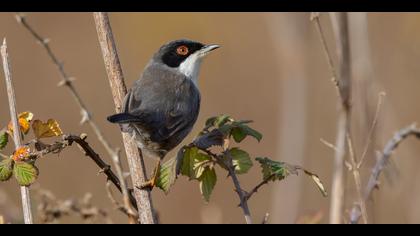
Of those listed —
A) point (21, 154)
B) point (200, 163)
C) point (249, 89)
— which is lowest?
point (200, 163)

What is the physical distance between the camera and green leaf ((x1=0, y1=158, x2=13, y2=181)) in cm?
218

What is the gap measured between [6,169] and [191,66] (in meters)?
2.49

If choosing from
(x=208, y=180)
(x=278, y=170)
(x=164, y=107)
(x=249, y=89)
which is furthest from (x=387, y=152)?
(x=249, y=89)

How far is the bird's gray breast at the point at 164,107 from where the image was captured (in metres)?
3.79

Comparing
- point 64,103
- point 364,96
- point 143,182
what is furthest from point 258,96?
point 143,182

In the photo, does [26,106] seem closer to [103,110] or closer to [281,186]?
[103,110]

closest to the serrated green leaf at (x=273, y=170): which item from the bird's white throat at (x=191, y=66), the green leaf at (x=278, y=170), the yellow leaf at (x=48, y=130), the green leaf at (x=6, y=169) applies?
the green leaf at (x=278, y=170)

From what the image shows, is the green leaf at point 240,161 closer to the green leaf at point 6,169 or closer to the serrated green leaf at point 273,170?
the serrated green leaf at point 273,170

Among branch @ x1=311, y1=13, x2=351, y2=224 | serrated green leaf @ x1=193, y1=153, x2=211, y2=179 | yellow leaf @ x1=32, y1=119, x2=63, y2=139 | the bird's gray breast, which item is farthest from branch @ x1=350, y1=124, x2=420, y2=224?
the bird's gray breast

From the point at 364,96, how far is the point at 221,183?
5372mm

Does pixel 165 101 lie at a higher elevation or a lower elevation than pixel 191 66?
lower

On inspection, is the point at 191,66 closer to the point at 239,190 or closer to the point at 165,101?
the point at 165,101

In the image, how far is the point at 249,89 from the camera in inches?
407

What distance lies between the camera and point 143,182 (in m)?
2.49
